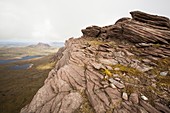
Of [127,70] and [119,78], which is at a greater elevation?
[127,70]

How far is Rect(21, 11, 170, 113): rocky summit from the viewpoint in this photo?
1509 centimetres

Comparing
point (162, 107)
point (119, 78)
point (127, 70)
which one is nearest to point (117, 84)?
point (119, 78)

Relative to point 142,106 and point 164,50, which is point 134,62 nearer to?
point 164,50

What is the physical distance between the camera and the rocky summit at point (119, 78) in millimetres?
15091

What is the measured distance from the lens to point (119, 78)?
741 inches

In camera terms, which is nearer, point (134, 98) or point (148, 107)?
point (148, 107)

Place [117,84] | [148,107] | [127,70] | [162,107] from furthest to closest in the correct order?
[127,70]
[117,84]
[148,107]
[162,107]

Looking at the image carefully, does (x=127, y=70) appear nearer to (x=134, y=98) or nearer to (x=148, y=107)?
(x=134, y=98)

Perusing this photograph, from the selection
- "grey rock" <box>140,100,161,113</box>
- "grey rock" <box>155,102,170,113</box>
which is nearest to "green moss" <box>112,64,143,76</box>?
"grey rock" <box>140,100,161,113</box>

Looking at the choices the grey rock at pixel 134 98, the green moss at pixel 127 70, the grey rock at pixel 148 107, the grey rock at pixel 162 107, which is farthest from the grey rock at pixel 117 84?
the grey rock at pixel 162 107

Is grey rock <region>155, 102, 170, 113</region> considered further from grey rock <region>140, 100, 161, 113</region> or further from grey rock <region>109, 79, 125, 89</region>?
grey rock <region>109, 79, 125, 89</region>

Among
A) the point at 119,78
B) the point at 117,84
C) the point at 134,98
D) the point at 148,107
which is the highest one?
the point at 119,78

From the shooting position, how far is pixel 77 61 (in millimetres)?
25844

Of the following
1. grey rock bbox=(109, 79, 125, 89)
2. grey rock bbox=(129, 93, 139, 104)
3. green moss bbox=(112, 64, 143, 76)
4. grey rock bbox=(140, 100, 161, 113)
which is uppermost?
green moss bbox=(112, 64, 143, 76)
